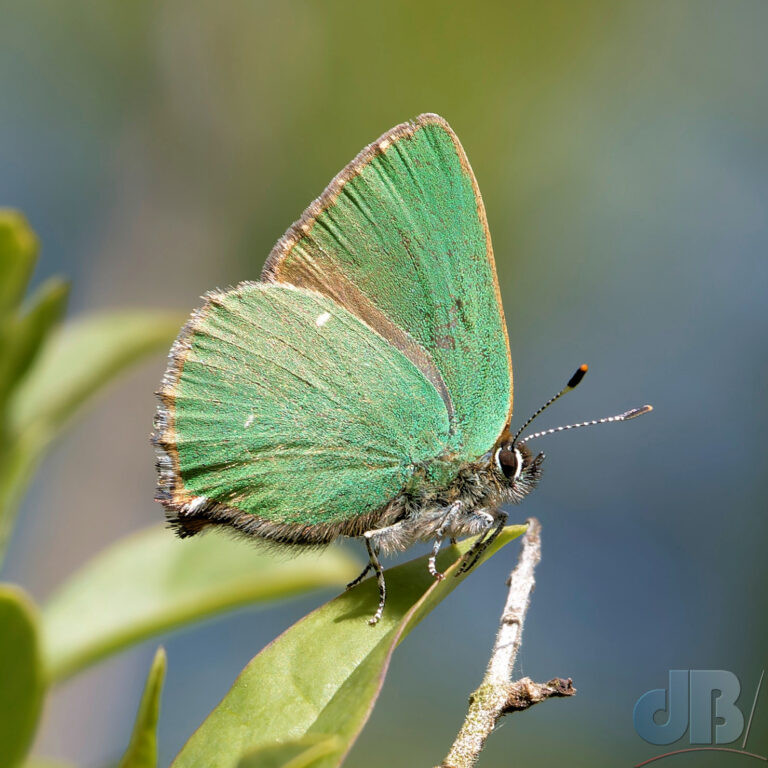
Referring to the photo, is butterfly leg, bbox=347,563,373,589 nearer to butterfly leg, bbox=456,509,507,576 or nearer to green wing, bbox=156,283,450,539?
green wing, bbox=156,283,450,539

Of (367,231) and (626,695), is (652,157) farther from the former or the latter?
(367,231)

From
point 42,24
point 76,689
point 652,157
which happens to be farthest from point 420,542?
point 652,157

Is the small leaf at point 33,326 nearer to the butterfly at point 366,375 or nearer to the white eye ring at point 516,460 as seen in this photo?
the butterfly at point 366,375

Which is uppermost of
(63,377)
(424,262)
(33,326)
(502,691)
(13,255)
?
(13,255)

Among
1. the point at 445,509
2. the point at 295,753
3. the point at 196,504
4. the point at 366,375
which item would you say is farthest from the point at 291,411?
the point at 295,753

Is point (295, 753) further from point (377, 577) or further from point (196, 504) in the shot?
point (196, 504)

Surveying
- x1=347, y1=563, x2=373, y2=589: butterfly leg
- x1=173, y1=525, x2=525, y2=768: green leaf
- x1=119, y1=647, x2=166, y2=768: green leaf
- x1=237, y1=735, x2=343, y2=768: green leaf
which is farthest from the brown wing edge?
x1=237, y1=735, x2=343, y2=768: green leaf
